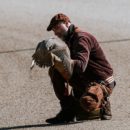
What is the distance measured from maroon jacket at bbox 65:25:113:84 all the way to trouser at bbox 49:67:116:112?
0.10 m

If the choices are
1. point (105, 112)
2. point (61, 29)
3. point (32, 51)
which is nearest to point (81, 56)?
point (61, 29)

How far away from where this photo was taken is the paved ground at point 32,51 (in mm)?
8336

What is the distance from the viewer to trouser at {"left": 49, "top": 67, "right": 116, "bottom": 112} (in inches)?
298

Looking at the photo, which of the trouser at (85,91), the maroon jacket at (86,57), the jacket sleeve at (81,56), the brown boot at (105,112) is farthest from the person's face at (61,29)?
the brown boot at (105,112)

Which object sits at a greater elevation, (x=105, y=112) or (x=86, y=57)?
(x=86, y=57)

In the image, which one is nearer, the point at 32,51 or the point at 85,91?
the point at 85,91

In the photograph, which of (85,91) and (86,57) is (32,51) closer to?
(85,91)

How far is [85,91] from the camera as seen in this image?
7727mm

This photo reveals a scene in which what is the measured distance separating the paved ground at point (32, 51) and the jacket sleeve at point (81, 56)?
2.18 ft

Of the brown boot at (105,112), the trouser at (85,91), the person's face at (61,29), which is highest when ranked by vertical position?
the person's face at (61,29)

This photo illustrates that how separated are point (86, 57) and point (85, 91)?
58 cm

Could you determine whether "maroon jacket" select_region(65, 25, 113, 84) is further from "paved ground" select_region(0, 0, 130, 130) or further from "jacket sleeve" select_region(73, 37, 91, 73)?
"paved ground" select_region(0, 0, 130, 130)

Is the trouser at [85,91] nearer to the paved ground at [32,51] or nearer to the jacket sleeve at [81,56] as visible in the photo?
the paved ground at [32,51]

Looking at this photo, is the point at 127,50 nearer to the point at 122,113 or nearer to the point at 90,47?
the point at 122,113
